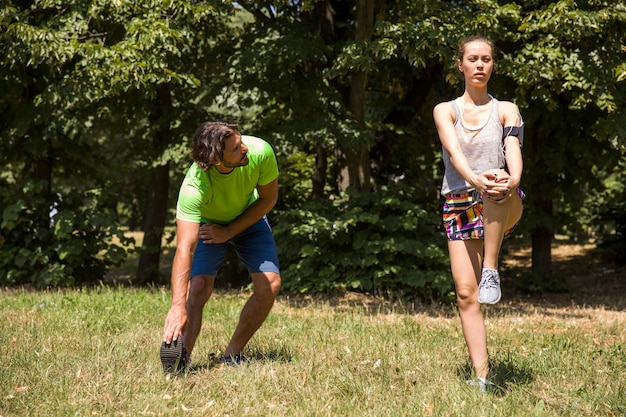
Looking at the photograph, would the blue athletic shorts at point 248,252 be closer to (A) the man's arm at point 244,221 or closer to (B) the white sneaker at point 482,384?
(A) the man's arm at point 244,221

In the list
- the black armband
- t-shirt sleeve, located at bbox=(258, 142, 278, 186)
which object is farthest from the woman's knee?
t-shirt sleeve, located at bbox=(258, 142, 278, 186)

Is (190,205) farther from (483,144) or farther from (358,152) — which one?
(358,152)

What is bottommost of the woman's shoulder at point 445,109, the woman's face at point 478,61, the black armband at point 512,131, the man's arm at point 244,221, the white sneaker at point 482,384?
the white sneaker at point 482,384

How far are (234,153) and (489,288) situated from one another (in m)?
1.68

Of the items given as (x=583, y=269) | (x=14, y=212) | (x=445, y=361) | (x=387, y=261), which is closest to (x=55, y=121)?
(x=14, y=212)

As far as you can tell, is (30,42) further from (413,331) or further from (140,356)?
(413,331)

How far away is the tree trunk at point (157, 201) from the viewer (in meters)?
11.6

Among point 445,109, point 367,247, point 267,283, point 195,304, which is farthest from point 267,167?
point 367,247

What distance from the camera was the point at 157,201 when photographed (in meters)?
13.9

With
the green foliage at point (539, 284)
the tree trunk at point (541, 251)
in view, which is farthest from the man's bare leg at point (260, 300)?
the tree trunk at point (541, 251)

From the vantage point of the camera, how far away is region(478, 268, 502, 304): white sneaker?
383 centimetres

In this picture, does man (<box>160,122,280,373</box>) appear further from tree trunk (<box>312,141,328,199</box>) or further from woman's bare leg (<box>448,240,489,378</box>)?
tree trunk (<box>312,141,328,199</box>)

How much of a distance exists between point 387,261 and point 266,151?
214 inches

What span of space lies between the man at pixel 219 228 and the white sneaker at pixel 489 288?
1.47 meters
